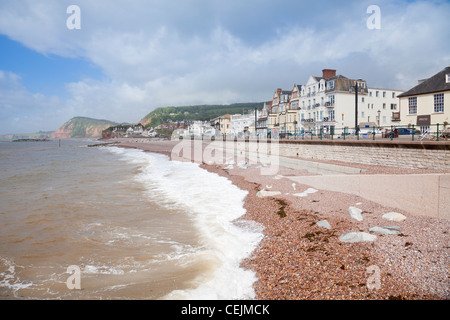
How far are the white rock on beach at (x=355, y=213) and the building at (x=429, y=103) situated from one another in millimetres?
20135

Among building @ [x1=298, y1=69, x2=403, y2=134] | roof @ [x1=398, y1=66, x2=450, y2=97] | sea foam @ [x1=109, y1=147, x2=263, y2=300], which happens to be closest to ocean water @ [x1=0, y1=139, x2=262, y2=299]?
sea foam @ [x1=109, y1=147, x2=263, y2=300]

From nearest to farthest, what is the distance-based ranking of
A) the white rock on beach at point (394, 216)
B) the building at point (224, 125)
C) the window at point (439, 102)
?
the white rock on beach at point (394, 216) → the window at point (439, 102) → the building at point (224, 125)

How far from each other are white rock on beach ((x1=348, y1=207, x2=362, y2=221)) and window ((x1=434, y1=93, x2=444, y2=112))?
22884 millimetres

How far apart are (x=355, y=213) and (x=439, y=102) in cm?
2358

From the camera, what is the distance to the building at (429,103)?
23.0 metres

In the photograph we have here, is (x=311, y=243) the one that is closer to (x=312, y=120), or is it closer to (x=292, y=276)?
(x=292, y=276)

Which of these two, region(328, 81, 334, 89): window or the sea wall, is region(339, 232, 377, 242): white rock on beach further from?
region(328, 81, 334, 89): window

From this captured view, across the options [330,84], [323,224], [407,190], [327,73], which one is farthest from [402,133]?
[327,73]

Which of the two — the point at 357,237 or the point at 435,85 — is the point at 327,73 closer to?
the point at 435,85

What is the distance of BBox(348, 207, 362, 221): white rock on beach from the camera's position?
779cm

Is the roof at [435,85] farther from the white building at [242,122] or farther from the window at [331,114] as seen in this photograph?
the white building at [242,122]

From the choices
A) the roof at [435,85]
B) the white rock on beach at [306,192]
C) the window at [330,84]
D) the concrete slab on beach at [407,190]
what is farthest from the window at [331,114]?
the concrete slab on beach at [407,190]
